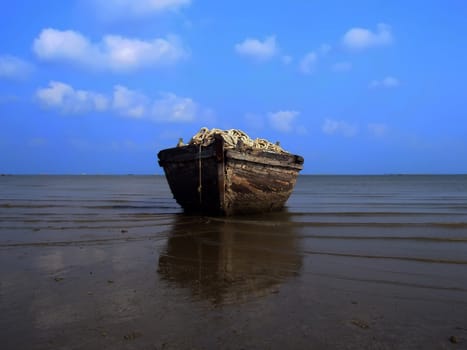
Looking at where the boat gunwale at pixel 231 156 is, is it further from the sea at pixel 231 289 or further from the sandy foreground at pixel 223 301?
the sandy foreground at pixel 223 301

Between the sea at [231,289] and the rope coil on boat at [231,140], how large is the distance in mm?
2405

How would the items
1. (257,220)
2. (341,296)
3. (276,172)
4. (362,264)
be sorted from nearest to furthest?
1. (341,296)
2. (362,264)
3. (257,220)
4. (276,172)

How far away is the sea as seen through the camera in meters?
2.80

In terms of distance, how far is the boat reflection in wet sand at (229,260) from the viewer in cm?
397

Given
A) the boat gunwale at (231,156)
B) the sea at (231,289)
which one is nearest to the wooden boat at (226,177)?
the boat gunwale at (231,156)

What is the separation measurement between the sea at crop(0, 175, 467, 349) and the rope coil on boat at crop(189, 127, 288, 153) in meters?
2.41

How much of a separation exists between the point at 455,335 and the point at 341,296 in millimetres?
1065

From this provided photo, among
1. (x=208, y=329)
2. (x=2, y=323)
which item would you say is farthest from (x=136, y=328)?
(x=2, y=323)

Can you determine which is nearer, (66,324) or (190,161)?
(66,324)

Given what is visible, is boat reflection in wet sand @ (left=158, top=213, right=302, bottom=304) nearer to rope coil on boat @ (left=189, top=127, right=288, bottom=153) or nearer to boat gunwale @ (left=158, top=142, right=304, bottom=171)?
boat gunwale @ (left=158, top=142, right=304, bottom=171)

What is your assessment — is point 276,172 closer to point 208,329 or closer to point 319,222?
point 319,222

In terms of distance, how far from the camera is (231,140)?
9.38 meters

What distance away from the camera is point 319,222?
31.5 ft

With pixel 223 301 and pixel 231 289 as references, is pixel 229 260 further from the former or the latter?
pixel 223 301
